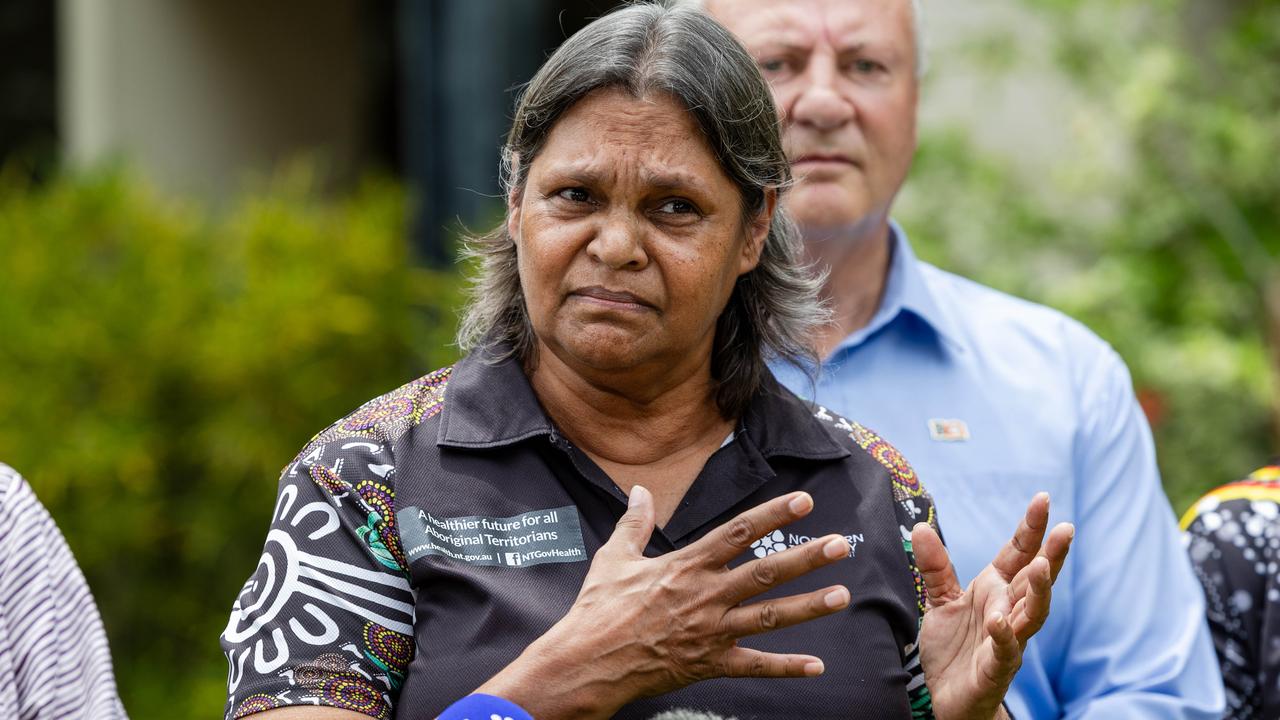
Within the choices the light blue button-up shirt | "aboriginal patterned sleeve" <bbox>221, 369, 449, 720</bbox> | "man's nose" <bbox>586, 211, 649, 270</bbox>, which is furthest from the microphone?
the light blue button-up shirt

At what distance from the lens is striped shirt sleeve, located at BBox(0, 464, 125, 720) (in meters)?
2.43

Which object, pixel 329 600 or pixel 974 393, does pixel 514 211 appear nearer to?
pixel 329 600

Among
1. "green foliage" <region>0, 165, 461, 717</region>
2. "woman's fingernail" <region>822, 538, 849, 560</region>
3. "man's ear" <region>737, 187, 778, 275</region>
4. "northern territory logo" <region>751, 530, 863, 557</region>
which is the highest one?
"man's ear" <region>737, 187, 778, 275</region>

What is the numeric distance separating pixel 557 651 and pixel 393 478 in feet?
1.25

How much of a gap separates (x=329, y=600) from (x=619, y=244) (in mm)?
666

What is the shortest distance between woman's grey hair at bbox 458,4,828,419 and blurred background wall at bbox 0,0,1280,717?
9.10 ft

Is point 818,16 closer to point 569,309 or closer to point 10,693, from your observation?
point 569,309

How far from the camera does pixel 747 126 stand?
2357 mm

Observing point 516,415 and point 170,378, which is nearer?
point 516,415

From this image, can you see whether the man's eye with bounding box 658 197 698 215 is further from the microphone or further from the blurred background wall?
the blurred background wall

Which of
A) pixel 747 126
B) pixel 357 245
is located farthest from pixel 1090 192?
pixel 747 126

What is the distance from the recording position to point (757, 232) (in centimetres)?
253

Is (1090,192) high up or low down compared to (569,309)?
down

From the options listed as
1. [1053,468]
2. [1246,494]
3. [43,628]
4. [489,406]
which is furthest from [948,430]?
[43,628]
